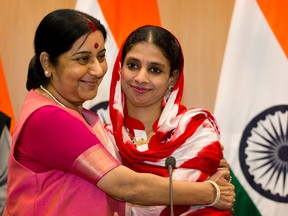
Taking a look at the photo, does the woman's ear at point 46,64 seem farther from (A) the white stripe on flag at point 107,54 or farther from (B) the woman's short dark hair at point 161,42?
(A) the white stripe on flag at point 107,54

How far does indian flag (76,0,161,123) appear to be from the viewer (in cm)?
287

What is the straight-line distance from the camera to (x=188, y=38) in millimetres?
2902

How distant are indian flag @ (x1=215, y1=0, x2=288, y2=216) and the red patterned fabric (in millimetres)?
785

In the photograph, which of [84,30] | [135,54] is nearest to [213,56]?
[135,54]

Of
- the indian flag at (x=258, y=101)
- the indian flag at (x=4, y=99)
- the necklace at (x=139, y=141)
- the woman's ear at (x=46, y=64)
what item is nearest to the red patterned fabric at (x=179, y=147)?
the necklace at (x=139, y=141)

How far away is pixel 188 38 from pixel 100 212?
1.53m

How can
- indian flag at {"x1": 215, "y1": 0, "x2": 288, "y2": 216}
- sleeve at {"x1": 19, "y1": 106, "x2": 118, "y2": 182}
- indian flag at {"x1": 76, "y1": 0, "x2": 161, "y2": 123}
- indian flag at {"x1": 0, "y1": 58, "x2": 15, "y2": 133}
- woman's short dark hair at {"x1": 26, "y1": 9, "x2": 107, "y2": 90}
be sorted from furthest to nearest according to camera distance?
indian flag at {"x1": 0, "y1": 58, "x2": 15, "y2": 133} < indian flag at {"x1": 76, "y1": 0, "x2": 161, "y2": 123} < indian flag at {"x1": 215, "y1": 0, "x2": 288, "y2": 216} < woman's short dark hair at {"x1": 26, "y1": 9, "x2": 107, "y2": 90} < sleeve at {"x1": 19, "y1": 106, "x2": 118, "y2": 182}

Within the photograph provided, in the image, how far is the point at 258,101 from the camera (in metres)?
2.78

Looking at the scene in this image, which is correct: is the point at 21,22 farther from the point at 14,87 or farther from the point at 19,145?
the point at 19,145

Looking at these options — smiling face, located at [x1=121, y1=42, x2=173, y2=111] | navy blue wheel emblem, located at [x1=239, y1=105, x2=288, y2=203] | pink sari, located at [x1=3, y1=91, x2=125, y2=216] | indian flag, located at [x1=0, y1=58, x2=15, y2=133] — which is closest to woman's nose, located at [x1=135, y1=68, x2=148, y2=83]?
smiling face, located at [x1=121, y1=42, x2=173, y2=111]

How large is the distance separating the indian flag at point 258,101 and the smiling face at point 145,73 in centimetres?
84

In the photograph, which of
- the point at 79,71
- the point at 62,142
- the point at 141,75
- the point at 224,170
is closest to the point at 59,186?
the point at 62,142

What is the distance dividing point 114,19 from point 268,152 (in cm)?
111

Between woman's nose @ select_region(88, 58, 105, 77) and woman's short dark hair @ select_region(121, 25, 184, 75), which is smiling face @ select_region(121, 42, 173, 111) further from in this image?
woman's nose @ select_region(88, 58, 105, 77)
